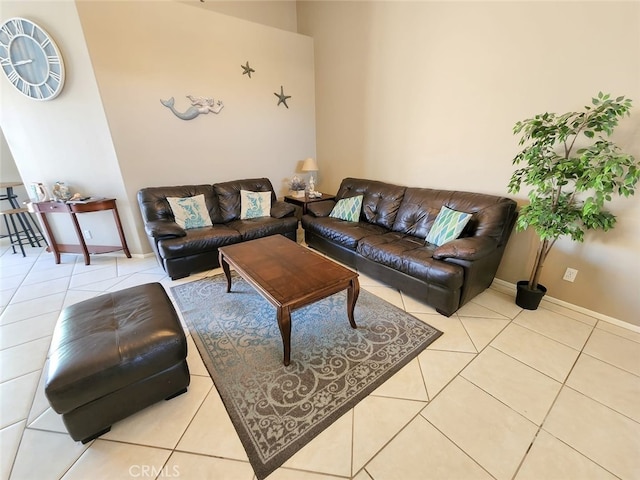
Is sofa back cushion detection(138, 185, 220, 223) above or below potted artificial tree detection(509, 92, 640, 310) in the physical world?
below

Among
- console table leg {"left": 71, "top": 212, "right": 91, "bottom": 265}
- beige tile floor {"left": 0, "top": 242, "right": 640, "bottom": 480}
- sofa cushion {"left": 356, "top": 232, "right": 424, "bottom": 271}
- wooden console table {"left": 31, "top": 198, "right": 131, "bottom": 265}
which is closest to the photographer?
beige tile floor {"left": 0, "top": 242, "right": 640, "bottom": 480}

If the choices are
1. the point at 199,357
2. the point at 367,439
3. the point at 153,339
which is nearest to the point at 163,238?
the point at 199,357

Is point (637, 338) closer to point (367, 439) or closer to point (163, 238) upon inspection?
point (367, 439)

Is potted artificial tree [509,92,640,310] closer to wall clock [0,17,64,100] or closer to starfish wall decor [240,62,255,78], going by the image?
starfish wall decor [240,62,255,78]

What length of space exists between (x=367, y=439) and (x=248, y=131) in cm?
394

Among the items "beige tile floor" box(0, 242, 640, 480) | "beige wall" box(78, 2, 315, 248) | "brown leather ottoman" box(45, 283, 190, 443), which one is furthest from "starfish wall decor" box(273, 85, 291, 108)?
"beige tile floor" box(0, 242, 640, 480)

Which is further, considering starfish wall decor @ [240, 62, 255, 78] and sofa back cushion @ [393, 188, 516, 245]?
starfish wall decor @ [240, 62, 255, 78]

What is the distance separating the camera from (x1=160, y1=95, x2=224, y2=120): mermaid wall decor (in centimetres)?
333

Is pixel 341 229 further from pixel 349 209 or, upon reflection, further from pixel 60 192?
pixel 60 192

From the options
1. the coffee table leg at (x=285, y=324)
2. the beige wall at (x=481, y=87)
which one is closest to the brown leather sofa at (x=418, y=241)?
the beige wall at (x=481, y=87)

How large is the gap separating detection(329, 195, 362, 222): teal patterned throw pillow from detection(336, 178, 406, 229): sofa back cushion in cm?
10

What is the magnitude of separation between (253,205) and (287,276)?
6.59 ft

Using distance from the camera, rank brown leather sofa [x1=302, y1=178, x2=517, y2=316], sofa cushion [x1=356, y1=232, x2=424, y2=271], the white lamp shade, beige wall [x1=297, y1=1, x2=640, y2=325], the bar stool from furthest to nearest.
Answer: the white lamp shade → the bar stool → sofa cushion [x1=356, y1=232, x2=424, y2=271] → brown leather sofa [x1=302, y1=178, x2=517, y2=316] → beige wall [x1=297, y1=1, x2=640, y2=325]

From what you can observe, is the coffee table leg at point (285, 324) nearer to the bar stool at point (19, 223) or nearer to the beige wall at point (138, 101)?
the beige wall at point (138, 101)
